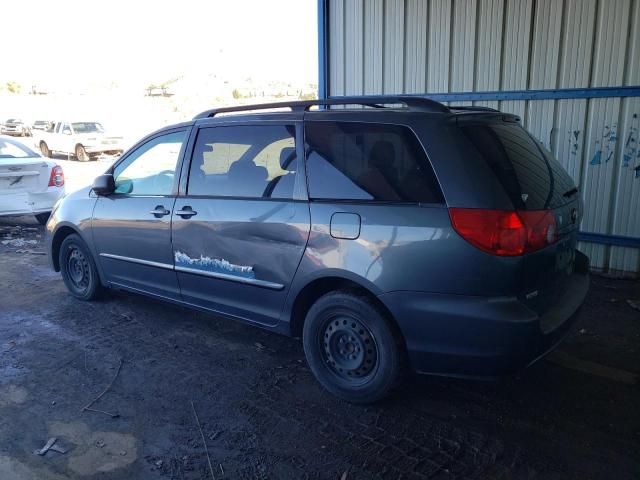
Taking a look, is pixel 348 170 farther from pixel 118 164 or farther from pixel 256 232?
pixel 118 164

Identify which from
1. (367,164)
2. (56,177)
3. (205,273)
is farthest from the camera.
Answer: (56,177)

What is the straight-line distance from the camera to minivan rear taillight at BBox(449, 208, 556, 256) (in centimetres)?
283

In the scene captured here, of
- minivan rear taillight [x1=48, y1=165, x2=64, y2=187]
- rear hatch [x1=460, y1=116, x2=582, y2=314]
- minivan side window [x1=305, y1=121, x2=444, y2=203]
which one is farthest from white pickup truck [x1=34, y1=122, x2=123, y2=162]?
rear hatch [x1=460, y1=116, x2=582, y2=314]

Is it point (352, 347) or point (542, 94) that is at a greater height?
point (542, 94)

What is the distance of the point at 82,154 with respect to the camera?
22562mm

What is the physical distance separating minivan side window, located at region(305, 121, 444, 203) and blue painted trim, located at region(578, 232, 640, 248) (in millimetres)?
3853

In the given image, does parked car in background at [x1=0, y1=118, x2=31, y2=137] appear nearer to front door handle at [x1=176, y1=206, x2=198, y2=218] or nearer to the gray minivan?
front door handle at [x1=176, y1=206, x2=198, y2=218]

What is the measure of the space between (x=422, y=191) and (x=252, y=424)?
5.53ft

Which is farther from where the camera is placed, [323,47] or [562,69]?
[323,47]

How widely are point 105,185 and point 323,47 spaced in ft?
13.9

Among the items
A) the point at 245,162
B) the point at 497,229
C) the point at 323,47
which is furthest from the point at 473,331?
the point at 323,47

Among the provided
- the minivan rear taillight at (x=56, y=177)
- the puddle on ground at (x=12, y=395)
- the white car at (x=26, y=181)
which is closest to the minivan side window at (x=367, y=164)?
the puddle on ground at (x=12, y=395)

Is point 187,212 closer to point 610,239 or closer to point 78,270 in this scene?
point 78,270

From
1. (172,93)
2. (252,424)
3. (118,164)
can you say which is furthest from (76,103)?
(252,424)
